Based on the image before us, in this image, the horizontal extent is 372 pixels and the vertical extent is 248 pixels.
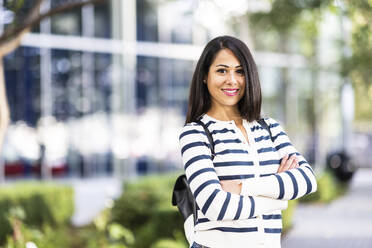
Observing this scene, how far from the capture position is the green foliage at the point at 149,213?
6.98m

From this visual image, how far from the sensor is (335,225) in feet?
32.9

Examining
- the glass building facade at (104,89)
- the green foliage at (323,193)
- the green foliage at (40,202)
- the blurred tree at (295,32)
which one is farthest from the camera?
the glass building facade at (104,89)

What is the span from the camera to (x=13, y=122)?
14953mm

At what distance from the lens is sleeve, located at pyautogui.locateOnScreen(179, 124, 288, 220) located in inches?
78.7

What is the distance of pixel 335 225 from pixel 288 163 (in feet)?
27.2

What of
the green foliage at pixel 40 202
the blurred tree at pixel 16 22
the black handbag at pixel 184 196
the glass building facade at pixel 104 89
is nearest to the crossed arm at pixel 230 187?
the black handbag at pixel 184 196

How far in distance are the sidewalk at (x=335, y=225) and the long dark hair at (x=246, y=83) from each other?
5919mm

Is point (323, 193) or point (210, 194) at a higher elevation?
point (210, 194)

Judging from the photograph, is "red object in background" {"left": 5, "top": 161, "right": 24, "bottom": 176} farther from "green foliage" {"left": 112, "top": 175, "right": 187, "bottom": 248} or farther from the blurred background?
"green foliage" {"left": 112, "top": 175, "right": 187, "bottom": 248}

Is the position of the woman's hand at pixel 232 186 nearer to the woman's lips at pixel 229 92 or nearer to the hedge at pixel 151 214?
the woman's lips at pixel 229 92

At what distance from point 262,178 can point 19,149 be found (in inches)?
543

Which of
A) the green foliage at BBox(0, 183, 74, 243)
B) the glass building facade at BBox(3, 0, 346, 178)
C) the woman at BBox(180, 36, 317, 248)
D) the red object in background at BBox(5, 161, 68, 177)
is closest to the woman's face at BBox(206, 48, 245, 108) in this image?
the woman at BBox(180, 36, 317, 248)

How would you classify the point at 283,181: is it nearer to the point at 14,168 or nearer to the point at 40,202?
the point at 40,202

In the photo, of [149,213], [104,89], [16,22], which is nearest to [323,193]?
[149,213]
